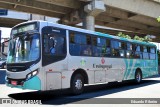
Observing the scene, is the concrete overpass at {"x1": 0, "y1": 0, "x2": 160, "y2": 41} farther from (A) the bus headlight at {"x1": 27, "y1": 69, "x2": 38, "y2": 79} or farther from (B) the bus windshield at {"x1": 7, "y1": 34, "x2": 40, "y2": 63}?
(A) the bus headlight at {"x1": 27, "y1": 69, "x2": 38, "y2": 79}

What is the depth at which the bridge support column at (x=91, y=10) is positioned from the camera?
26.6 m

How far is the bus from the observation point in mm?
9812

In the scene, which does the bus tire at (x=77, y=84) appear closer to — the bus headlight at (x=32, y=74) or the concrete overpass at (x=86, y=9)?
the bus headlight at (x=32, y=74)

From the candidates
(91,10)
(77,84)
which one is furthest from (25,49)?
(91,10)

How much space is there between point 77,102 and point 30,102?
1711 millimetres

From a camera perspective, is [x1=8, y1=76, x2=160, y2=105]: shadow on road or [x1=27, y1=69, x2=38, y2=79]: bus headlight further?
[x1=8, y1=76, x2=160, y2=105]: shadow on road

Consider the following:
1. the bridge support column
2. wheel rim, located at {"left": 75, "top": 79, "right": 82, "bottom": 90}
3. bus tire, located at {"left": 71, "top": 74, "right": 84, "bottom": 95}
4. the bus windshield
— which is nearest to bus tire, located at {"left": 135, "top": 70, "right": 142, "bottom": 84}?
bus tire, located at {"left": 71, "top": 74, "right": 84, "bottom": 95}

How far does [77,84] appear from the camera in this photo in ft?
38.0

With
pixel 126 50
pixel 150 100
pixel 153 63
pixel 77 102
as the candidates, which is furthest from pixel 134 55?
pixel 77 102

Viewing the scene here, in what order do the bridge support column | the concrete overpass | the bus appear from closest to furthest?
the bus → the bridge support column → the concrete overpass

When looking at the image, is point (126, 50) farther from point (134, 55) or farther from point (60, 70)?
point (60, 70)

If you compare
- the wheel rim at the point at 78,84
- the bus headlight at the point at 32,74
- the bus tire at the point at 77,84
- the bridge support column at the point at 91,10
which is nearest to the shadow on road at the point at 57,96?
the bus tire at the point at 77,84

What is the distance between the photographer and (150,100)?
10148 mm

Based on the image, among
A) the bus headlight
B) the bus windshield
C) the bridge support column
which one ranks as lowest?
the bus headlight
